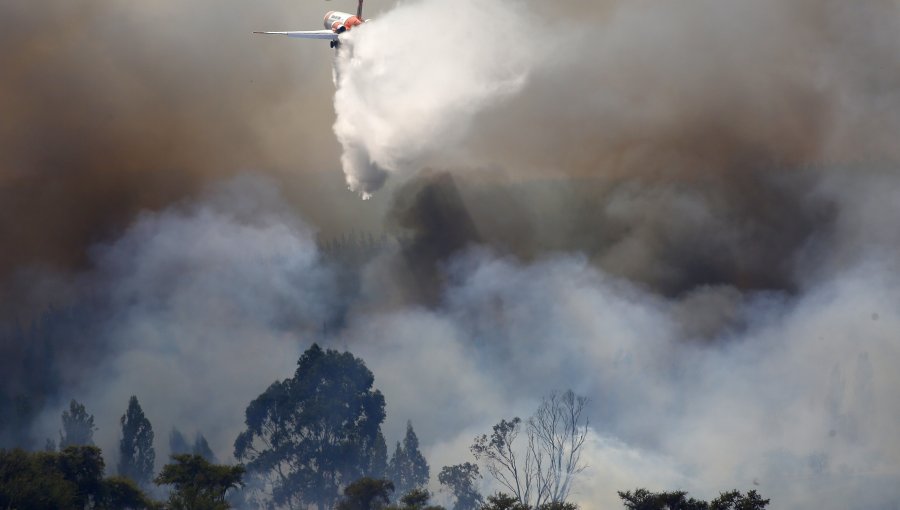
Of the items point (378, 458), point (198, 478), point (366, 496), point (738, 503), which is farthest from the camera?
point (378, 458)

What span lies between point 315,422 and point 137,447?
61.2ft

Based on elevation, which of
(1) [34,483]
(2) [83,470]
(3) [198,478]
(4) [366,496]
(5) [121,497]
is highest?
(4) [366,496]

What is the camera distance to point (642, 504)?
3676 inches

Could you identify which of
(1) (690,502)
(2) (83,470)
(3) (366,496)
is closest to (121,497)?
(2) (83,470)

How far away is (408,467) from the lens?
141m

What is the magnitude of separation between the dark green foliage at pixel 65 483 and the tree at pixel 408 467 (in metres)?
42.9

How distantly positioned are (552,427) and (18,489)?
194 ft

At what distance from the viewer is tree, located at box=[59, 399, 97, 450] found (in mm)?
143125

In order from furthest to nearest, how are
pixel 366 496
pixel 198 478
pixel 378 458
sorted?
pixel 378 458, pixel 366 496, pixel 198 478

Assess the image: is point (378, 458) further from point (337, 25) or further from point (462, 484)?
point (337, 25)

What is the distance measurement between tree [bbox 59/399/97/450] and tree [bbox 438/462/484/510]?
37.9 m

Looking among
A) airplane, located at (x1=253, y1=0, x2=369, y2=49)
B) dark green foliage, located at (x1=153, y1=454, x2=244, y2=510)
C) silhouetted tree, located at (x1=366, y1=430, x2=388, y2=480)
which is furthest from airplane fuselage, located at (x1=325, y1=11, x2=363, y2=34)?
silhouetted tree, located at (x1=366, y1=430, x2=388, y2=480)

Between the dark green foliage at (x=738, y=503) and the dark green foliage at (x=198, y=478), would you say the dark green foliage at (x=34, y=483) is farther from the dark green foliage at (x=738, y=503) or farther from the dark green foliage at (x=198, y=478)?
the dark green foliage at (x=738, y=503)

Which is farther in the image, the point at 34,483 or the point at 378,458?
the point at 378,458
